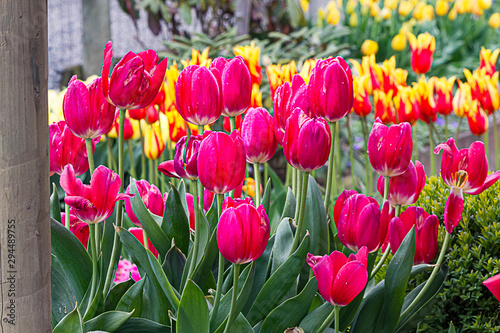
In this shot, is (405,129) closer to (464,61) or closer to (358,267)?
(358,267)

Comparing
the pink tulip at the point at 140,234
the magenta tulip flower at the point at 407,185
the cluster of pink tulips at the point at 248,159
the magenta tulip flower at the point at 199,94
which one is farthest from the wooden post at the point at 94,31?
the magenta tulip flower at the point at 407,185

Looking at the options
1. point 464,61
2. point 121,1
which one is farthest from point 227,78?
point 464,61

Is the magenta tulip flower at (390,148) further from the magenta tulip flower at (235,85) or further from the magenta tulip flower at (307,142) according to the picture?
the magenta tulip flower at (235,85)

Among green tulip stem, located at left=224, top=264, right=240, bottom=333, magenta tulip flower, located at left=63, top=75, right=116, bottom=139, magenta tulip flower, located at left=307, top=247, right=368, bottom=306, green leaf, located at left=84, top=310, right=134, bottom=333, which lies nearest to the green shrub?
magenta tulip flower, located at left=307, top=247, right=368, bottom=306

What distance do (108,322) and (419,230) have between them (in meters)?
0.64

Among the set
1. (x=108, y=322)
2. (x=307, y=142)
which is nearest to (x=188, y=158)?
(x=307, y=142)

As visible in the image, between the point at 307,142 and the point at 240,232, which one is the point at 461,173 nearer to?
the point at 307,142

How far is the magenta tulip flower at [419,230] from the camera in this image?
1.09 m

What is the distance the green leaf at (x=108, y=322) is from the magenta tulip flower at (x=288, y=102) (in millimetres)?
443

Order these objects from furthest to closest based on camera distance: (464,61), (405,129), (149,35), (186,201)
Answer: (149,35) < (464,61) < (186,201) < (405,129)

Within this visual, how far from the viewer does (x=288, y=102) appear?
3.51 feet

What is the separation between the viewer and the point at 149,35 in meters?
6.50

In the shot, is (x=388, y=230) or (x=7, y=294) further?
(x=388, y=230)

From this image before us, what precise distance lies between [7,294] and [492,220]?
114cm
